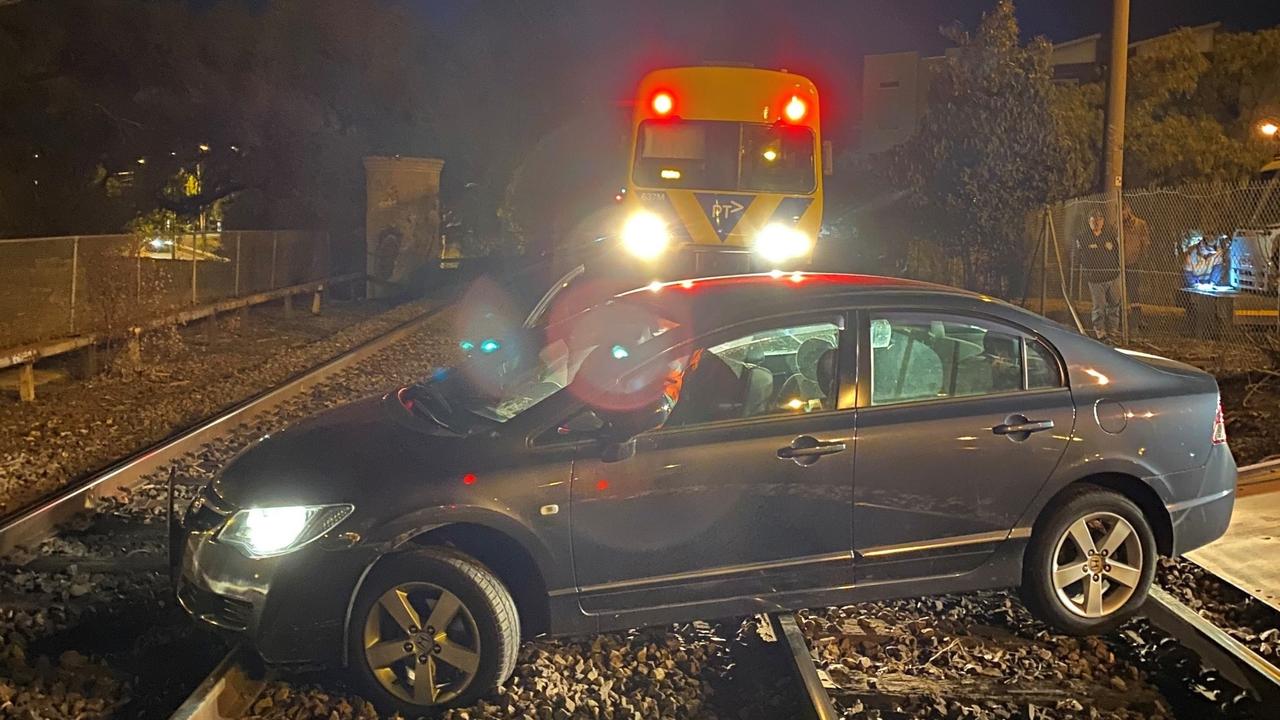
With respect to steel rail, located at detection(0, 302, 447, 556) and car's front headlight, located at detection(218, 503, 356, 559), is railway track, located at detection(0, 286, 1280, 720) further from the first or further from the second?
car's front headlight, located at detection(218, 503, 356, 559)

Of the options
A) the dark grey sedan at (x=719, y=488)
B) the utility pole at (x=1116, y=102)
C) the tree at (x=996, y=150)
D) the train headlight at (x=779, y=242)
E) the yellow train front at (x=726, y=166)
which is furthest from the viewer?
the tree at (x=996, y=150)

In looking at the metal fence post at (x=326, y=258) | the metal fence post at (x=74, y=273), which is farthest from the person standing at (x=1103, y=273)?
the metal fence post at (x=326, y=258)

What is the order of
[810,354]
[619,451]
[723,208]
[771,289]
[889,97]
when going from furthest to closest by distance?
[889,97] < [723,208] < [771,289] < [810,354] < [619,451]

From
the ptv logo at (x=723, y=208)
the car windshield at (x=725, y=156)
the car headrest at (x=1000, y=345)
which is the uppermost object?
the car windshield at (x=725, y=156)

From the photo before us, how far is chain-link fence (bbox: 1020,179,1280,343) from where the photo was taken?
14.3m

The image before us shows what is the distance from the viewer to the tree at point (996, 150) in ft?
62.1

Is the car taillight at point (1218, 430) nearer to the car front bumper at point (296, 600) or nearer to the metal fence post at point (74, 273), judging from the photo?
the car front bumper at point (296, 600)

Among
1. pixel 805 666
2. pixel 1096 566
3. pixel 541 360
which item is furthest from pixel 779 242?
pixel 805 666

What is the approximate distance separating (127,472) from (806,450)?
535 centimetres

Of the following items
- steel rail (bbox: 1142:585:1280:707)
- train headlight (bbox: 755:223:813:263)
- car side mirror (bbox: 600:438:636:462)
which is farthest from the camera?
train headlight (bbox: 755:223:813:263)

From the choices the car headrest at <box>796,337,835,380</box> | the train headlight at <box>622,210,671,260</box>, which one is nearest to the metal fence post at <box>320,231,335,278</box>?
the train headlight at <box>622,210,671,260</box>

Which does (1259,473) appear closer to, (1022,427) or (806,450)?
(1022,427)

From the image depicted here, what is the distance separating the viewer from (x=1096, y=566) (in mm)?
5262

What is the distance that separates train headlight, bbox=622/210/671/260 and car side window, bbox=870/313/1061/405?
8.20 m
